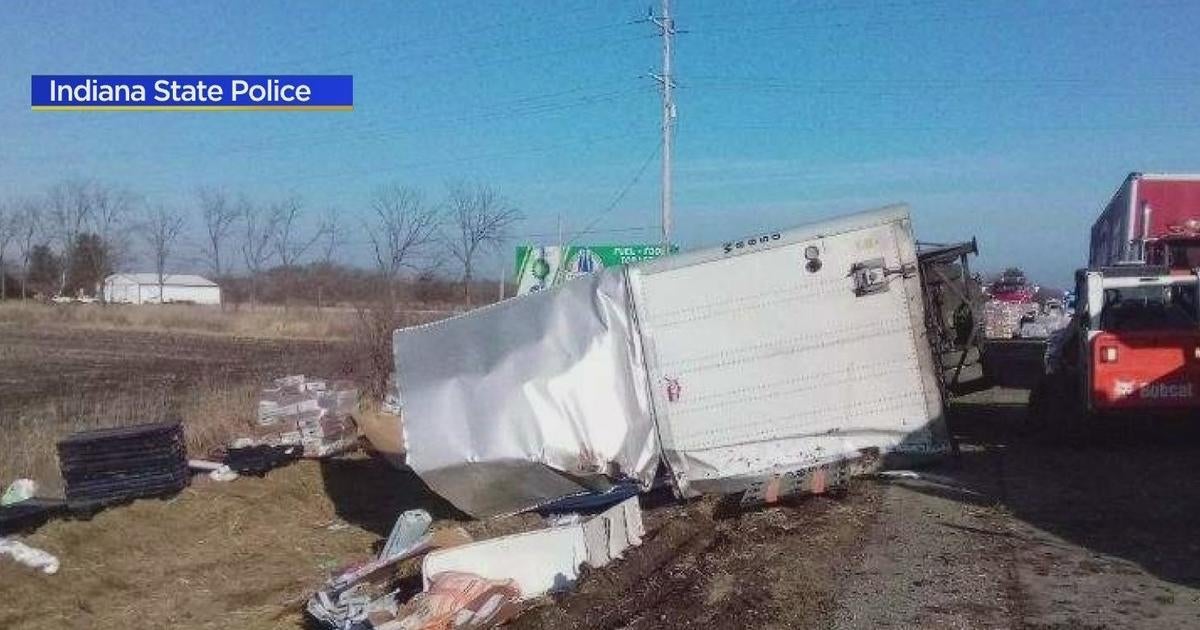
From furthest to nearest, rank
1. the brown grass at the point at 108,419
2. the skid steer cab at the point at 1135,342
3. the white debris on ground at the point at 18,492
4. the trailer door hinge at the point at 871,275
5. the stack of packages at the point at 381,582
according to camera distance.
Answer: the brown grass at the point at 108,419 → the skid steer cab at the point at 1135,342 → the white debris on ground at the point at 18,492 → the trailer door hinge at the point at 871,275 → the stack of packages at the point at 381,582

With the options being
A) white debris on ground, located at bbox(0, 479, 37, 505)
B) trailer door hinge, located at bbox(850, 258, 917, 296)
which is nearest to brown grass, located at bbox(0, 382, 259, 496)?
white debris on ground, located at bbox(0, 479, 37, 505)

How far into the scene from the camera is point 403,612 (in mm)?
7566

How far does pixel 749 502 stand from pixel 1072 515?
9.02 ft

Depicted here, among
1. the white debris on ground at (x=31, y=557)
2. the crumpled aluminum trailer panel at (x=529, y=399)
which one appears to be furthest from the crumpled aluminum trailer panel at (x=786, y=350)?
the white debris on ground at (x=31, y=557)

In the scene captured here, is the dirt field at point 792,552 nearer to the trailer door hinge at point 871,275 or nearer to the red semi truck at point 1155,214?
the trailer door hinge at point 871,275

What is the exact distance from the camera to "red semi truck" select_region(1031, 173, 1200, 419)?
42.1 ft

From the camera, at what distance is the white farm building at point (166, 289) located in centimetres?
9925

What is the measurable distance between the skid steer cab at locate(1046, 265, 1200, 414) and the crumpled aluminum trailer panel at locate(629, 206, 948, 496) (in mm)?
3253

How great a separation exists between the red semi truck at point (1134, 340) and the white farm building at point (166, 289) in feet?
295

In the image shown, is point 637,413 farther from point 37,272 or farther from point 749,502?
point 37,272

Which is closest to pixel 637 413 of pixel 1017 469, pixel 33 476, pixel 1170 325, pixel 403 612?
pixel 403 612

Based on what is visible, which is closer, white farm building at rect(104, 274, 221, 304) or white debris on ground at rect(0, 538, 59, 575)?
white debris on ground at rect(0, 538, 59, 575)

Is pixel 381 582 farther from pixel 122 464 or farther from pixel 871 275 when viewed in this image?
pixel 871 275

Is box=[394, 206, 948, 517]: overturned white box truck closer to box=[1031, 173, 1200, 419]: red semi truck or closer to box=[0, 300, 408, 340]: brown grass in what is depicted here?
box=[1031, 173, 1200, 419]: red semi truck
